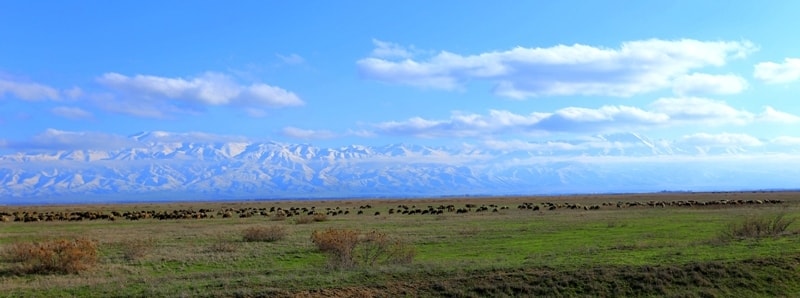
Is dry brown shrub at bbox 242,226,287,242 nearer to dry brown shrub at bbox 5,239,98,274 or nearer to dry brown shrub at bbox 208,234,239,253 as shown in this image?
dry brown shrub at bbox 208,234,239,253

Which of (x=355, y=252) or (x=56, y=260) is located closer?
(x=56, y=260)

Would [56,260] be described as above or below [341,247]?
below

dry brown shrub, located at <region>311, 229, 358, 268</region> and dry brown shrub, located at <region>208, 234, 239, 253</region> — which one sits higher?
dry brown shrub, located at <region>311, 229, 358, 268</region>

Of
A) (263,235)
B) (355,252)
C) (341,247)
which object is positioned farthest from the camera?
(263,235)

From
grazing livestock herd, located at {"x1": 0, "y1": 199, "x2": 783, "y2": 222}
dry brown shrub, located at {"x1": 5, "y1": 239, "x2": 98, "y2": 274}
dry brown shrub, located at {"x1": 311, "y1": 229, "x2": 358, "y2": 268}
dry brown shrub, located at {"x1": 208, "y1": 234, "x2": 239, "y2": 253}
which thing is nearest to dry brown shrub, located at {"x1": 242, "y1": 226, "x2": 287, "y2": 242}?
dry brown shrub, located at {"x1": 208, "y1": 234, "x2": 239, "y2": 253}

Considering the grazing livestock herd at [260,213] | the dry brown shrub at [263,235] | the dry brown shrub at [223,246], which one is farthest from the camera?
the grazing livestock herd at [260,213]

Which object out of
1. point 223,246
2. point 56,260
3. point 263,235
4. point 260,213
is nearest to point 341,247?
point 56,260

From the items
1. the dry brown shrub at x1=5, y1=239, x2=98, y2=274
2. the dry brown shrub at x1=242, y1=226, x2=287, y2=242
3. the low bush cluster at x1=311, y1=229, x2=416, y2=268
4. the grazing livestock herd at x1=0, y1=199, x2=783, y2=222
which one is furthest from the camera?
the grazing livestock herd at x1=0, y1=199, x2=783, y2=222

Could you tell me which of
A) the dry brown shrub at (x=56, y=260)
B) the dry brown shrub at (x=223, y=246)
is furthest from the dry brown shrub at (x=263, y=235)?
the dry brown shrub at (x=56, y=260)

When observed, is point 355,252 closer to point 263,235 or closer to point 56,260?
point 56,260

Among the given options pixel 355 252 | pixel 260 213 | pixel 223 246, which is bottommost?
pixel 223 246

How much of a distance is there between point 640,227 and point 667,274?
24405mm

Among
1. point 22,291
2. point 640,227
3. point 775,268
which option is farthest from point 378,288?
point 640,227

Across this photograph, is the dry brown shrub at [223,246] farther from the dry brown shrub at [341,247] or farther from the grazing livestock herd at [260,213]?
the grazing livestock herd at [260,213]
